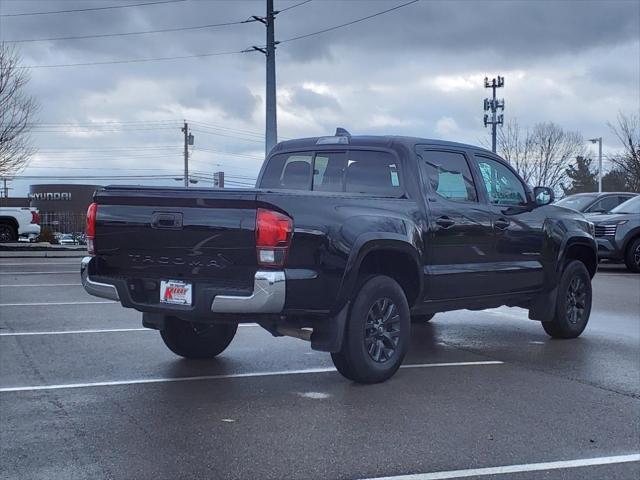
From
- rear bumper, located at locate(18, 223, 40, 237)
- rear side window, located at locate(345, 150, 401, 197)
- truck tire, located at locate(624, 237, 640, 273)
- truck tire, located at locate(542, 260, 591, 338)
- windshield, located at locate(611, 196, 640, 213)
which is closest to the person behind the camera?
rear side window, located at locate(345, 150, 401, 197)

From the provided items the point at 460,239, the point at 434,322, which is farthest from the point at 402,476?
the point at 434,322

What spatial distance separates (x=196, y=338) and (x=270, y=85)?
46.8ft

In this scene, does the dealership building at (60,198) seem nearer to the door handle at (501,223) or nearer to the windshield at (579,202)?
the windshield at (579,202)

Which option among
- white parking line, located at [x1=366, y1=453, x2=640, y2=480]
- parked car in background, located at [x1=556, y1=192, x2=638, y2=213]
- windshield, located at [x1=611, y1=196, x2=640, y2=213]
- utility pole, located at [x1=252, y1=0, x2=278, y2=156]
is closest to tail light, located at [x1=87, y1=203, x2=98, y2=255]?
white parking line, located at [x1=366, y1=453, x2=640, y2=480]

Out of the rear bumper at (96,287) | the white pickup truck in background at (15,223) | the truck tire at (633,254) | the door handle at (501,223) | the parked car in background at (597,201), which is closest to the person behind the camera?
the rear bumper at (96,287)

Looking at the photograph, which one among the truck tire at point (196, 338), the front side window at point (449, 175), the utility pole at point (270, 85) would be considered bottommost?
the truck tire at point (196, 338)

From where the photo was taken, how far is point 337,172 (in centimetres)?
731

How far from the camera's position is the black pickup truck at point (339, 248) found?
17.8 ft

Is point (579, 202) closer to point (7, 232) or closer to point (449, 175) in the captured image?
point (449, 175)

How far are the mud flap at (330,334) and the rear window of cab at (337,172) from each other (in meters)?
1.46

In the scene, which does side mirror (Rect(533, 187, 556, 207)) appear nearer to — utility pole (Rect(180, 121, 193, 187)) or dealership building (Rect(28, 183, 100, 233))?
utility pole (Rect(180, 121, 193, 187))

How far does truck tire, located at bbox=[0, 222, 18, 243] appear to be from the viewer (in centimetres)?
2736

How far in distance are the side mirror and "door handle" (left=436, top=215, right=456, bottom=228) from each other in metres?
1.69

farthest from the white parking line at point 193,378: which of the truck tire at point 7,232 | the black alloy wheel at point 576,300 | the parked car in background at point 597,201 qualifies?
the truck tire at point 7,232
